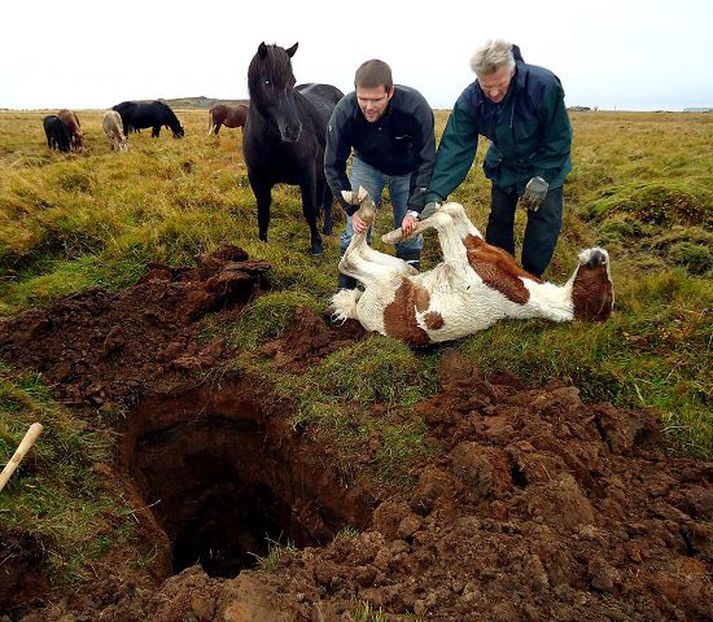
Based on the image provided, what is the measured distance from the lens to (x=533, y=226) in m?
4.08

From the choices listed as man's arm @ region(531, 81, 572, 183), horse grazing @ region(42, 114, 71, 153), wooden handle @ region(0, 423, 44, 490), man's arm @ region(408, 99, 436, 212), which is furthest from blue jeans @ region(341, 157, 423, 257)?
horse grazing @ region(42, 114, 71, 153)

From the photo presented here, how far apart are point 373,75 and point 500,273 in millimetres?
1701

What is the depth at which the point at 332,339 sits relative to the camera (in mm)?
4145

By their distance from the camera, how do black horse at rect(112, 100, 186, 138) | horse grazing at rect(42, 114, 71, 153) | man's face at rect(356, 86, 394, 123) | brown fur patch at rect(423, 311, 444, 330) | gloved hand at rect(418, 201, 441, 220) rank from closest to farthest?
man's face at rect(356, 86, 394, 123), brown fur patch at rect(423, 311, 444, 330), gloved hand at rect(418, 201, 441, 220), horse grazing at rect(42, 114, 71, 153), black horse at rect(112, 100, 186, 138)

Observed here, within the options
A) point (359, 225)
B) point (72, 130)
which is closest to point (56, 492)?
point (359, 225)

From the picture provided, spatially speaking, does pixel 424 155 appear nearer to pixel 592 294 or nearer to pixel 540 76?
pixel 540 76

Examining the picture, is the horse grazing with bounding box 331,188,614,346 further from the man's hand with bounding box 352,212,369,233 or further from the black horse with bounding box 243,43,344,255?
the black horse with bounding box 243,43,344,255

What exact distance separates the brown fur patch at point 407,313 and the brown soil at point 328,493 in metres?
0.29

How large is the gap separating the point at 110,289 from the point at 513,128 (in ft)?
13.3

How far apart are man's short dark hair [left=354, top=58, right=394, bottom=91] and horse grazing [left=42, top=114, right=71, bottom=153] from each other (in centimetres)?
1535

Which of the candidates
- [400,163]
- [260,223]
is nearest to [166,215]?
[260,223]

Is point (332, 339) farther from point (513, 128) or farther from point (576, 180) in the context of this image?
point (576, 180)

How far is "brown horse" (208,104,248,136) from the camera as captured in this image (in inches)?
738

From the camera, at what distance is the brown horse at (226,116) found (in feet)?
61.5
